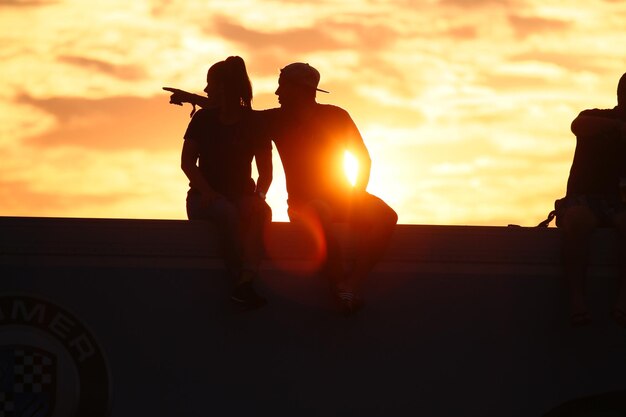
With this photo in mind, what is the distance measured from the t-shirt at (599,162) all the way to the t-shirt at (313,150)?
65.7 inches

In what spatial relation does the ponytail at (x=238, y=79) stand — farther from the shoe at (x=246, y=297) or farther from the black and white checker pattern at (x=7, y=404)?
the black and white checker pattern at (x=7, y=404)

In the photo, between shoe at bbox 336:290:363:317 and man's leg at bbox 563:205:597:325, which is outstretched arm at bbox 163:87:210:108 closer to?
shoe at bbox 336:290:363:317

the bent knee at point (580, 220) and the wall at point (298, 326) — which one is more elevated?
the bent knee at point (580, 220)

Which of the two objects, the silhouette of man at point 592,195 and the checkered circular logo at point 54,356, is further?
the silhouette of man at point 592,195

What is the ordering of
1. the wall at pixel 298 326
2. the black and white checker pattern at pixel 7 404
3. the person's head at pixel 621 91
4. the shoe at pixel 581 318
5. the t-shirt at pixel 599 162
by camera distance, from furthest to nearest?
the person's head at pixel 621 91 < the t-shirt at pixel 599 162 < the shoe at pixel 581 318 < the wall at pixel 298 326 < the black and white checker pattern at pixel 7 404

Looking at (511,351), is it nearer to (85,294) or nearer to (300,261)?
(300,261)

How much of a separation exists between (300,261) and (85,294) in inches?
62.7

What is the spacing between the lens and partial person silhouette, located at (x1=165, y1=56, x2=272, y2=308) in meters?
9.05

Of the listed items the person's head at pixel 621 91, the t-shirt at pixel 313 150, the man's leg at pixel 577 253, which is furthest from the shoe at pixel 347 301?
the person's head at pixel 621 91

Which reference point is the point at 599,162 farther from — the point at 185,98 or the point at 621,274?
the point at 185,98

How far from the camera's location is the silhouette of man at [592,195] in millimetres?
9367

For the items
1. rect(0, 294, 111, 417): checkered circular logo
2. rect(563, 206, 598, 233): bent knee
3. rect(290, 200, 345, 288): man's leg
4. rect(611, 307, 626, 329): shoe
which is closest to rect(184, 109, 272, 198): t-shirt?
rect(290, 200, 345, 288): man's leg

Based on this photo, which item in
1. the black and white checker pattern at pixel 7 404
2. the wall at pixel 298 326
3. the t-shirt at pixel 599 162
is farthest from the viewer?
the t-shirt at pixel 599 162

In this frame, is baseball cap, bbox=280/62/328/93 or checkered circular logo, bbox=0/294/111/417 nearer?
checkered circular logo, bbox=0/294/111/417
